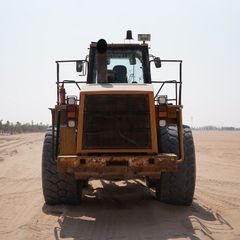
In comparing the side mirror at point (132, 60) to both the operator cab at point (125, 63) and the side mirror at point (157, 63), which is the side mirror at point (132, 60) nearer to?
the operator cab at point (125, 63)

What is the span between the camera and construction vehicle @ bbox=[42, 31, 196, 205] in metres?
7.04

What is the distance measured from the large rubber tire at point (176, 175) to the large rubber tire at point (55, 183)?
1550 millimetres

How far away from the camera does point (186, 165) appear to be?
A: 8086 millimetres

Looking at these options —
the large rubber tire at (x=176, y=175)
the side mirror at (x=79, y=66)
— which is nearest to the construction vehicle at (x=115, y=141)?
the large rubber tire at (x=176, y=175)

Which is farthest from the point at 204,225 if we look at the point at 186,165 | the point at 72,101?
the point at 72,101

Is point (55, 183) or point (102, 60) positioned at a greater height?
point (102, 60)

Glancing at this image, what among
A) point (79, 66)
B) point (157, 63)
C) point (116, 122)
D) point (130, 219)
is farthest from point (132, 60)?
point (130, 219)

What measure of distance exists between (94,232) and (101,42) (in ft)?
10.4

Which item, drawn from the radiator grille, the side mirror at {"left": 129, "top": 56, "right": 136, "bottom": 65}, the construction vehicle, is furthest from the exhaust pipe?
the side mirror at {"left": 129, "top": 56, "right": 136, "bottom": 65}

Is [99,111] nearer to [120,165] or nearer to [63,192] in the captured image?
[120,165]

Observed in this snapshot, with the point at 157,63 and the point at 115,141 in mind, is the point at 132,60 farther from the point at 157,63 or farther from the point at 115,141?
the point at 115,141

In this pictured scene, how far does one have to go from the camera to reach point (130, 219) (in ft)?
24.4

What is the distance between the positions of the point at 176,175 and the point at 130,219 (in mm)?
1199

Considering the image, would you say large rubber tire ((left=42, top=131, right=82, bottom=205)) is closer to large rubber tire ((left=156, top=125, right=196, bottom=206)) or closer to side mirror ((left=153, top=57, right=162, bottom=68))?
large rubber tire ((left=156, top=125, right=196, bottom=206))
